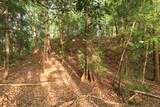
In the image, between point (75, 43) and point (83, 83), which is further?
point (75, 43)

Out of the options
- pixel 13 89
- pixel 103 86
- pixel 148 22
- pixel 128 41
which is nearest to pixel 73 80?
pixel 103 86

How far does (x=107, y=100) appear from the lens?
6.61 metres

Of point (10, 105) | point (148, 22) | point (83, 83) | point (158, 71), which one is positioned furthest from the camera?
point (158, 71)

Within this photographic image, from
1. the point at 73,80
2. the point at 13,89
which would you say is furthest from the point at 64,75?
the point at 13,89

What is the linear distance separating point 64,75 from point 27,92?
2754 mm

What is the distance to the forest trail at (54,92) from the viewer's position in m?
5.55

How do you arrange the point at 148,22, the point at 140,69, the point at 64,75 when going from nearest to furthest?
the point at 148,22
the point at 64,75
the point at 140,69

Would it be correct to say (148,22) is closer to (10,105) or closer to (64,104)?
(64,104)

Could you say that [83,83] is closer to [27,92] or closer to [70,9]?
[27,92]

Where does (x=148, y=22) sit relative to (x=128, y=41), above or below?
above

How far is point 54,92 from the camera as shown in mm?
6508

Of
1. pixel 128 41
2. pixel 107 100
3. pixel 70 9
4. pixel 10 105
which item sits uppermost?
pixel 70 9

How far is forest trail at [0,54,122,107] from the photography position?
5.55 meters

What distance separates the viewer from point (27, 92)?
20.4 feet
